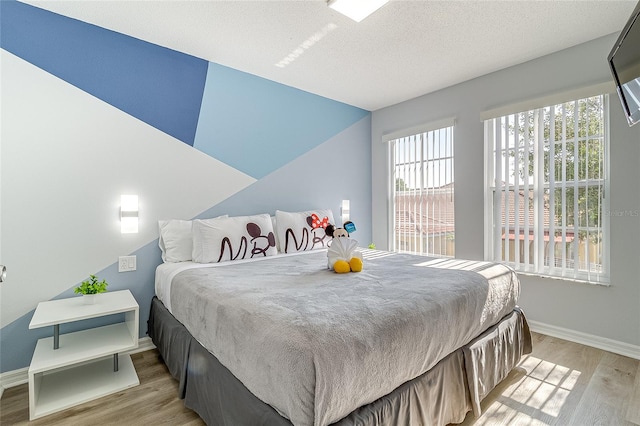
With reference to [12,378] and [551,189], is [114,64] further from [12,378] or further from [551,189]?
[551,189]

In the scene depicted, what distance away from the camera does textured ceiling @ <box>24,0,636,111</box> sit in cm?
220

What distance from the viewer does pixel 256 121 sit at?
3328mm

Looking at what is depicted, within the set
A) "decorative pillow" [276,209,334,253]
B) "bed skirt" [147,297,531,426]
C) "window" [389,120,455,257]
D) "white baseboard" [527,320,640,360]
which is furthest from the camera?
"window" [389,120,455,257]

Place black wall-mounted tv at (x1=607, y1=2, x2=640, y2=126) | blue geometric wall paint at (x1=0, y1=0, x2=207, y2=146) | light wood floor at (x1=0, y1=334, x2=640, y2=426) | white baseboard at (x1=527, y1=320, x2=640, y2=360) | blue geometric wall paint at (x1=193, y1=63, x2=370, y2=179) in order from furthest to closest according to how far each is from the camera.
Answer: blue geometric wall paint at (x1=193, y1=63, x2=370, y2=179), white baseboard at (x1=527, y1=320, x2=640, y2=360), blue geometric wall paint at (x1=0, y1=0, x2=207, y2=146), light wood floor at (x1=0, y1=334, x2=640, y2=426), black wall-mounted tv at (x1=607, y1=2, x2=640, y2=126)

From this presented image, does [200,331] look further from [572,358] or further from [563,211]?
[563,211]

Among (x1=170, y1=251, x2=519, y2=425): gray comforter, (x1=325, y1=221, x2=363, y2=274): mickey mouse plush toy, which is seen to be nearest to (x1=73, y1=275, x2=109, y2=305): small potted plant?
(x1=170, y1=251, x2=519, y2=425): gray comforter

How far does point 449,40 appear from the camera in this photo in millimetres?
2619

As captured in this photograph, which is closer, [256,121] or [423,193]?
[256,121]

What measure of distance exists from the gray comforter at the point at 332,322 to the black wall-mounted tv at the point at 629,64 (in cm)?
125

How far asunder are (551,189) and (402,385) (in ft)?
8.40

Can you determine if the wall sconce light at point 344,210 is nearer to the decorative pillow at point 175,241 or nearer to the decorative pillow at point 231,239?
the decorative pillow at point 231,239

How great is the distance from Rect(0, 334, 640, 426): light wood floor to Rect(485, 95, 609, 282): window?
92 centimetres

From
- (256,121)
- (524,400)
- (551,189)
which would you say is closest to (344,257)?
(524,400)

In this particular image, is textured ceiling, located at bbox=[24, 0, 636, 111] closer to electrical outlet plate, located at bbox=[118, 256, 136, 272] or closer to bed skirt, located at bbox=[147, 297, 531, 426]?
electrical outlet plate, located at bbox=[118, 256, 136, 272]
